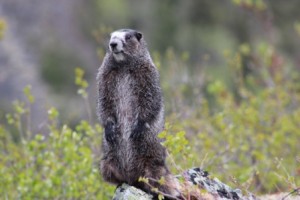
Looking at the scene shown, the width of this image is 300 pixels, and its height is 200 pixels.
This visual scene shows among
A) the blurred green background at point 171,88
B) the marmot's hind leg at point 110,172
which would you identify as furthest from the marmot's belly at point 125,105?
the blurred green background at point 171,88

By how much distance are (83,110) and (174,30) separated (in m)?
12.5

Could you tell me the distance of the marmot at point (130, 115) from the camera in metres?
10.2

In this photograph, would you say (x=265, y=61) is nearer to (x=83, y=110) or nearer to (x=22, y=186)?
(x=22, y=186)

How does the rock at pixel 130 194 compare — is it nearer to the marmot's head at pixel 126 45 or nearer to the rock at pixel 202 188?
the rock at pixel 202 188

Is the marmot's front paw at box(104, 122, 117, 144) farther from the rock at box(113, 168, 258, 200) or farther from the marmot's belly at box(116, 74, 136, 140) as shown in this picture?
the rock at box(113, 168, 258, 200)

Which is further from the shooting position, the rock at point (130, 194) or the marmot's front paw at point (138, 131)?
the marmot's front paw at point (138, 131)

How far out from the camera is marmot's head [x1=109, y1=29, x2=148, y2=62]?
A: 1043 centimetres

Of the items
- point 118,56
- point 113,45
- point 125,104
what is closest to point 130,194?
point 125,104

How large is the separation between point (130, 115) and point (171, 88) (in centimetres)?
608

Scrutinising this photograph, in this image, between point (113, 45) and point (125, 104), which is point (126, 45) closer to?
point (113, 45)

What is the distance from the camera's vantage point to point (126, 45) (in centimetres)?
1059

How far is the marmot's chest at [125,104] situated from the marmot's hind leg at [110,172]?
0.40 metres

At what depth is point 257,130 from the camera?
55.1 feet

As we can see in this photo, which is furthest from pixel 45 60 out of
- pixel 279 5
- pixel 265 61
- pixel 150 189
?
pixel 150 189
